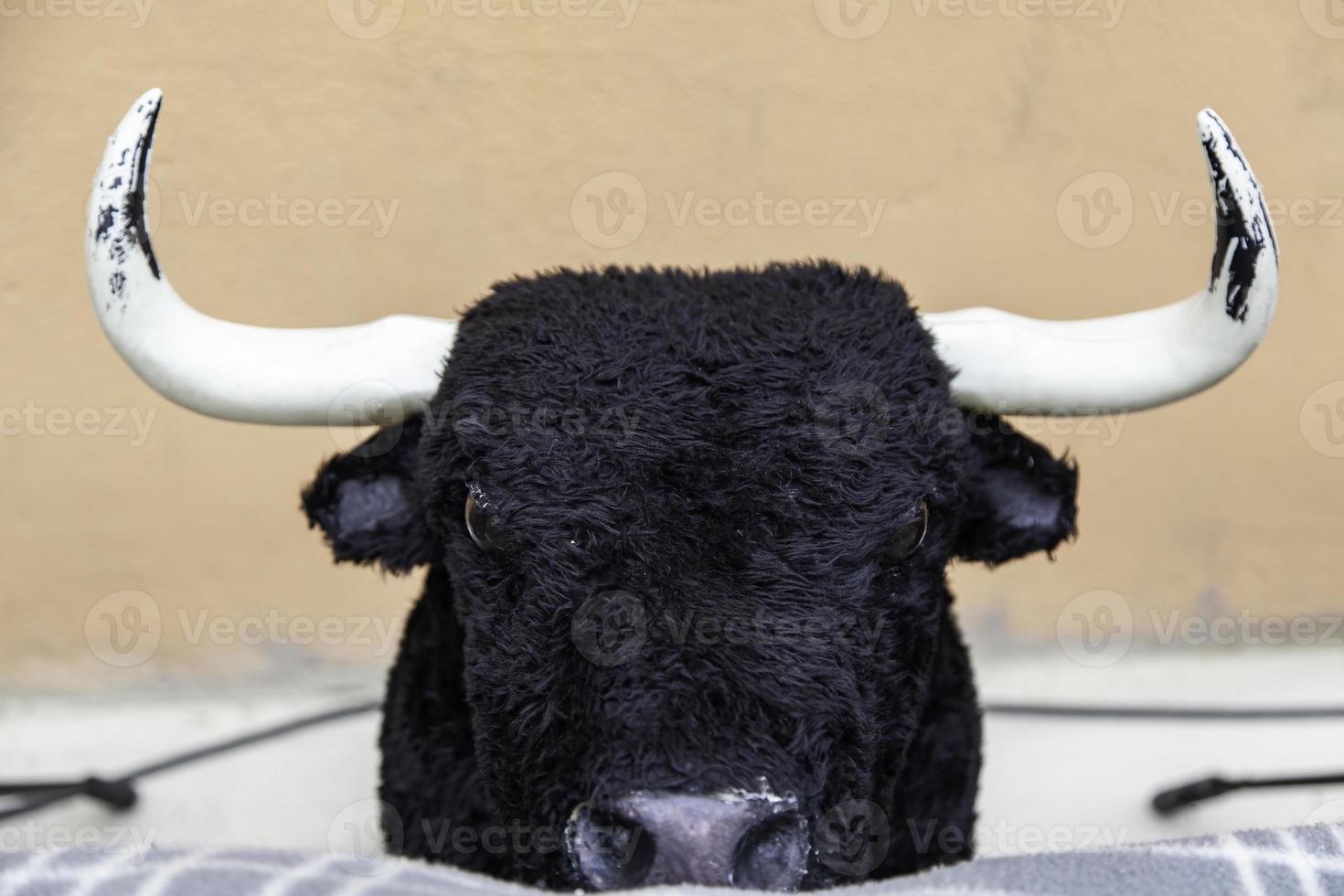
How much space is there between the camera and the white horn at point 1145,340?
1073 mm

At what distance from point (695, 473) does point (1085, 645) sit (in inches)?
70.8

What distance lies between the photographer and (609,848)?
93cm

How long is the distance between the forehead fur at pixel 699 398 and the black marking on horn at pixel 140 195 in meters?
0.33

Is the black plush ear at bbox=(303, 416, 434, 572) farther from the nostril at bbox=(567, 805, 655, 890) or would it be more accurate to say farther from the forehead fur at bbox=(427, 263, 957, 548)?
the nostril at bbox=(567, 805, 655, 890)

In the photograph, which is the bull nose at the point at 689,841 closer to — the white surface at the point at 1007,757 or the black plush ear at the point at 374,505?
the black plush ear at the point at 374,505

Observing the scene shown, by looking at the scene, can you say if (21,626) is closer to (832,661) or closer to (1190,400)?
(832,661)

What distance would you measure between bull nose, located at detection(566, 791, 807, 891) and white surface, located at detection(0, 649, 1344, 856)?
1.26m

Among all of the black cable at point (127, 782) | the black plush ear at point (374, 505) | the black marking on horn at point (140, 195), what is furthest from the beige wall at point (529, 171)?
the black marking on horn at point (140, 195)

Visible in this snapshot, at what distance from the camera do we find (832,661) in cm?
105

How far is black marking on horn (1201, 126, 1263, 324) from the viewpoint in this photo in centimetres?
107

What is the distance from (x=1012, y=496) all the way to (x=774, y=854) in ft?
2.02

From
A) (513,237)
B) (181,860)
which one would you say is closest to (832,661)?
(181,860)

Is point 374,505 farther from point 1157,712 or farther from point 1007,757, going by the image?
point 1157,712

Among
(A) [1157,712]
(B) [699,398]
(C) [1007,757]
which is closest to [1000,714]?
(C) [1007,757]
